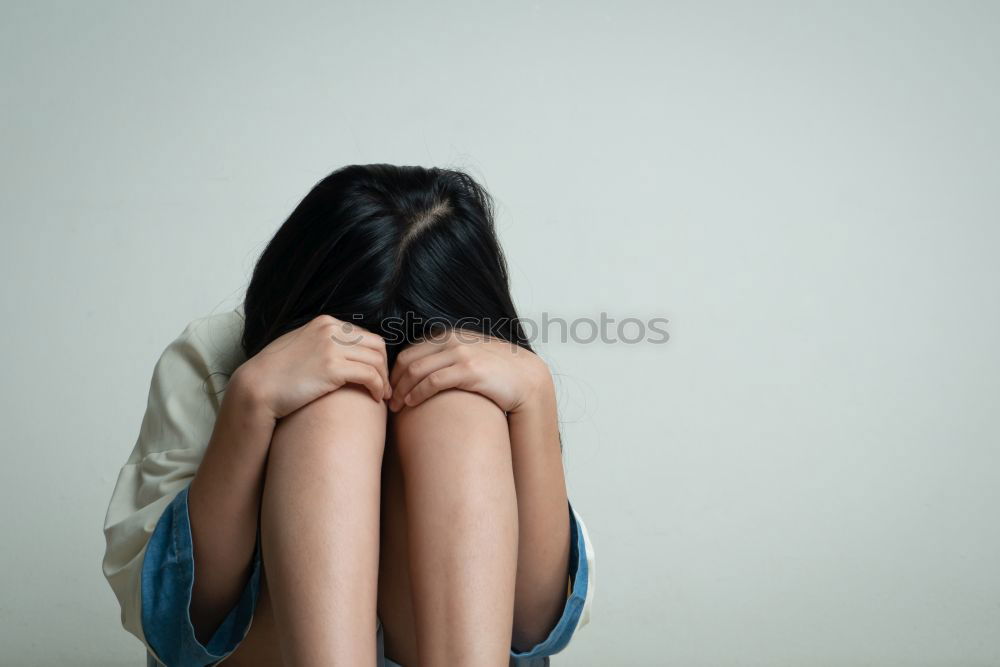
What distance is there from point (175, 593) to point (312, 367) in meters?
0.25

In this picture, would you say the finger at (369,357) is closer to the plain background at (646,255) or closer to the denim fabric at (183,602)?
the denim fabric at (183,602)

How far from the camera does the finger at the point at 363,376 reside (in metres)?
0.81

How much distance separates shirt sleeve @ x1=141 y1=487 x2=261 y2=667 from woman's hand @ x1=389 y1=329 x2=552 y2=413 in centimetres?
21

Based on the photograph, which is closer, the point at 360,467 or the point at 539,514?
the point at 360,467

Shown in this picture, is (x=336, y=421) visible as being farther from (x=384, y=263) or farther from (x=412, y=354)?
(x=384, y=263)

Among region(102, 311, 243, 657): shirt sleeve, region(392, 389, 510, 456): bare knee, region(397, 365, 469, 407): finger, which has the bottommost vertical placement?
region(102, 311, 243, 657): shirt sleeve

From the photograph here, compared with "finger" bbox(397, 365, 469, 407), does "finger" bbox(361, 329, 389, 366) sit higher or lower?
higher

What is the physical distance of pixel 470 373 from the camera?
0.83m

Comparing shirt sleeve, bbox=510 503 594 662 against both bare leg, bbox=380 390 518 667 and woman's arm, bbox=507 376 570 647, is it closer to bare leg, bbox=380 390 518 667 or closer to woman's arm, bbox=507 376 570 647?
woman's arm, bbox=507 376 570 647

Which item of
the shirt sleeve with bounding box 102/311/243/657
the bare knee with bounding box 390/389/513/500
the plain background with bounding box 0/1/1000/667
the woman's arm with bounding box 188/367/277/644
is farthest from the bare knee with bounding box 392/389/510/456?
the plain background with bounding box 0/1/1000/667

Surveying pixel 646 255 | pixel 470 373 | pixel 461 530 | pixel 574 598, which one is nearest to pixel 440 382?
pixel 470 373

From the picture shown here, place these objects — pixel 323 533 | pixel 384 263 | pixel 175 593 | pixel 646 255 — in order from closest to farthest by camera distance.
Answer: pixel 323 533 < pixel 175 593 < pixel 384 263 < pixel 646 255

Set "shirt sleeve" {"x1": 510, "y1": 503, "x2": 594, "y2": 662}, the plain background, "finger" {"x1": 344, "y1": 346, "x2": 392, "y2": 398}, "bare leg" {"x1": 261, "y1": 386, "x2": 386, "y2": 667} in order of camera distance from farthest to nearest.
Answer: the plain background < "shirt sleeve" {"x1": 510, "y1": 503, "x2": 594, "y2": 662} < "finger" {"x1": 344, "y1": 346, "x2": 392, "y2": 398} < "bare leg" {"x1": 261, "y1": 386, "x2": 386, "y2": 667}

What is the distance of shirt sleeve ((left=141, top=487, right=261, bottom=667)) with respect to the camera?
0.85 m
